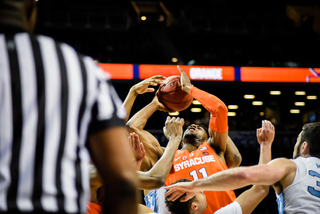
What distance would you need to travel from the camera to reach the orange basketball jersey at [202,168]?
311 centimetres

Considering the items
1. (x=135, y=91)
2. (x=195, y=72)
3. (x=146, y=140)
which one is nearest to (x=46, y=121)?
(x=146, y=140)

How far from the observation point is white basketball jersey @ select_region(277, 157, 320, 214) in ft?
6.93

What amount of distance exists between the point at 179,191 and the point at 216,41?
10.7 m

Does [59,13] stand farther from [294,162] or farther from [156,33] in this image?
[294,162]

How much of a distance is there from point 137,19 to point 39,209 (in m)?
13.0

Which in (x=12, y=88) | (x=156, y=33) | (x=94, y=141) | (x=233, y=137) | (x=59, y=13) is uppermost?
(x=59, y=13)

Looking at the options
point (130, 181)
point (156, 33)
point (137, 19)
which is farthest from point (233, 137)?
point (130, 181)

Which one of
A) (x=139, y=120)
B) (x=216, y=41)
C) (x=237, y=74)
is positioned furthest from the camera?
(x=216, y=41)

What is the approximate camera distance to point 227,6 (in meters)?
13.9

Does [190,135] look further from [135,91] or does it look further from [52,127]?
[52,127]

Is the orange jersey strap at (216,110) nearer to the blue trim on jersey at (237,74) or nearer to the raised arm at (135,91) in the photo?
the raised arm at (135,91)

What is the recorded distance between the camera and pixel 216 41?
12.3 m

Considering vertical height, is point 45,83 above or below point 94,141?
above

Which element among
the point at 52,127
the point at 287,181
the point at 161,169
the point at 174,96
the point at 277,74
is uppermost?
the point at 277,74
